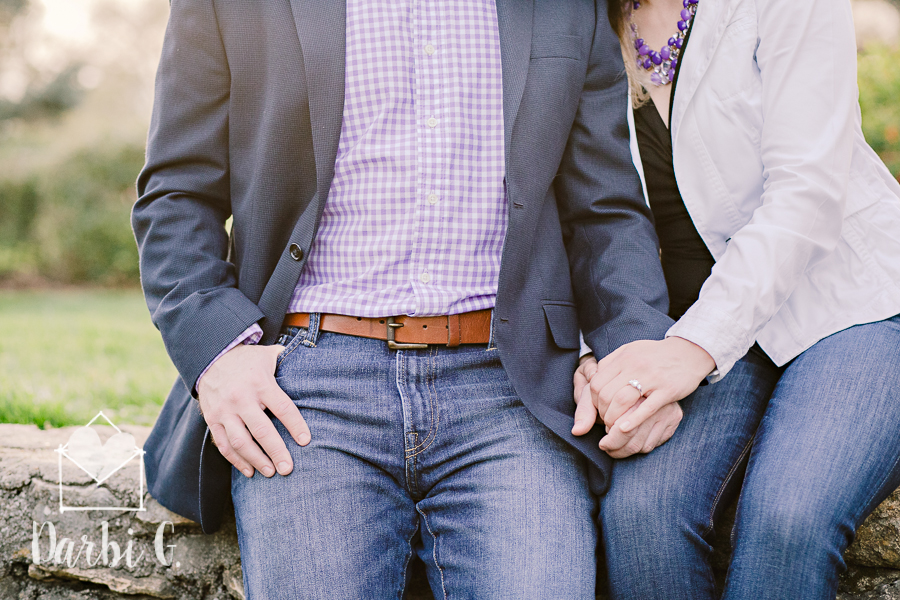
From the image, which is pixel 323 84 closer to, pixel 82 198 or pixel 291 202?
pixel 291 202

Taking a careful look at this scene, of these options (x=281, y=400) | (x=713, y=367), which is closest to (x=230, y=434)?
(x=281, y=400)

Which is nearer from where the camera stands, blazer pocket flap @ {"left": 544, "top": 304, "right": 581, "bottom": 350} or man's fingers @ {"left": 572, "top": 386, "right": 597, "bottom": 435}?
man's fingers @ {"left": 572, "top": 386, "right": 597, "bottom": 435}

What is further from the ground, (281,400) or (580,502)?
(281,400)

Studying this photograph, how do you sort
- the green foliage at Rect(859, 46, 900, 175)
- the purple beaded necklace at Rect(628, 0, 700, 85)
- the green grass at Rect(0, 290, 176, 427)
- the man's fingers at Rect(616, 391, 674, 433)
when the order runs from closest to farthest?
the man's fingers at Rect(616, 391, 674, 433), the purple beaded necklace at Rect(628, 0, 700, 85), the green grass at Rect(0, 290, 176, 427), the green foliage at Rect(859, 46, 900, 175)

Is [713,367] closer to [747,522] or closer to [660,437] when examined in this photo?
[660,437]

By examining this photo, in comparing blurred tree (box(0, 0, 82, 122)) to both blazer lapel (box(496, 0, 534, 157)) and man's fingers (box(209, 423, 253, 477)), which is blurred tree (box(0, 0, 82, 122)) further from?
man's fingers (box(209, 423, 253, 477))

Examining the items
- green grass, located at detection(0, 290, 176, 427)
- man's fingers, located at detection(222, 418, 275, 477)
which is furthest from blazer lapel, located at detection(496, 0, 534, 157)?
green grass, located at detection(0, 290, 176, 427)

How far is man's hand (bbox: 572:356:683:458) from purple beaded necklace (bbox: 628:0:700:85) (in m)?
0.96

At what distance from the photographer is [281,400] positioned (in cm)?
160

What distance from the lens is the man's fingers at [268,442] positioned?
156cm

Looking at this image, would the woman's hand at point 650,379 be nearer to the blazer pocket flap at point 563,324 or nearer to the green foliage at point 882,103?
the blazer pocket flap at point 563,324

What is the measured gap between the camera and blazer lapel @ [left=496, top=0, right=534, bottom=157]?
5.88 ft

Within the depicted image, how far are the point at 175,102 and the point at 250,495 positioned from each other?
1.00 meters

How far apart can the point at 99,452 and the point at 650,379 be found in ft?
5.13
